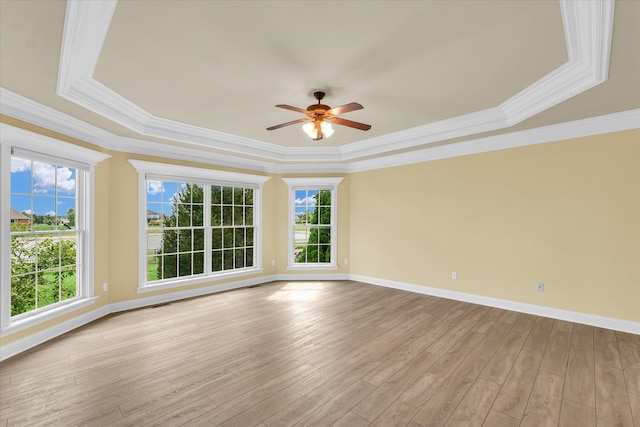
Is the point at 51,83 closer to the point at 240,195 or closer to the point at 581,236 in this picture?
the point at 240,195

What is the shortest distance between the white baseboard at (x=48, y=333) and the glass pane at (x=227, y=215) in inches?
89.7

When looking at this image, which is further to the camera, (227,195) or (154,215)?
(227,195)

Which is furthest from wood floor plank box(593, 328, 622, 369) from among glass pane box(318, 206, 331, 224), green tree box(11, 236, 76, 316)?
green tree box(11, 236, 76, 316)

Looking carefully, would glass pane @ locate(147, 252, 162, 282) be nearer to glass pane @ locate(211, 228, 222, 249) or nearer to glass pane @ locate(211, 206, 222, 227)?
glass pane @ locate(211, 228, 222, 249)

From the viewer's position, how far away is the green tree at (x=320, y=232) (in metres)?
6.47

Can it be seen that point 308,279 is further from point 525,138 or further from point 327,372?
point 525,138

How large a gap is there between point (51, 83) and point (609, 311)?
6.61 meters

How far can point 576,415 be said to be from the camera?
6.83ft

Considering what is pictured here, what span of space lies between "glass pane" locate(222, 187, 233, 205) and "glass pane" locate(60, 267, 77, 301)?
8.26 ft

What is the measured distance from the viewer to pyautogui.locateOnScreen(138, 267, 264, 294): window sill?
464 cm

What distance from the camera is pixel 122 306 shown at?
438cm

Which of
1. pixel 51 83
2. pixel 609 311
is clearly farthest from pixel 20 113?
pixel 609 311


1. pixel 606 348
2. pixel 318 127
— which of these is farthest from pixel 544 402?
pixel 318 127

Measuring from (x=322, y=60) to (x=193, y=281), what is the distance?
426 cm
